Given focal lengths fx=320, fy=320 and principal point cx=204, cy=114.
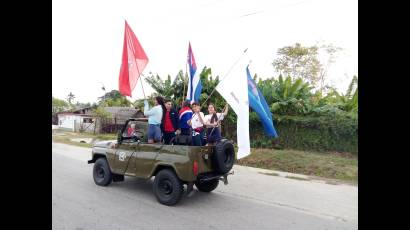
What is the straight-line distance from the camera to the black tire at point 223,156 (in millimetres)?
6340

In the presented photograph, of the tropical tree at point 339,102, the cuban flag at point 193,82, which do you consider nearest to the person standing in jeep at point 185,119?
the cuban flag at point 193,82

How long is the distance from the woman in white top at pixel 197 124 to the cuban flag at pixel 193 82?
1984mm

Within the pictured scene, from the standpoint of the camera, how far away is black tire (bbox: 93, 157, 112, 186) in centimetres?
741

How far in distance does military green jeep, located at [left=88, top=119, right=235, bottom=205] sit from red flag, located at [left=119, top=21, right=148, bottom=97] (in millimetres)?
1294

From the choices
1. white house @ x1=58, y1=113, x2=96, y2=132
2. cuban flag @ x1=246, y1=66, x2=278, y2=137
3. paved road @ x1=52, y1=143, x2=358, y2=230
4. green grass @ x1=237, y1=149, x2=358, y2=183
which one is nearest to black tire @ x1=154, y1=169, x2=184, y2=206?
paved road @ x1=52, y1=143, x2=358, y2=230

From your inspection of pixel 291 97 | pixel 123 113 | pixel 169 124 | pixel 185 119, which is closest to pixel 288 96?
pixel 291 97

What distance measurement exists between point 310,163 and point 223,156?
217 inches

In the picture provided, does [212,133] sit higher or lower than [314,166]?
higher

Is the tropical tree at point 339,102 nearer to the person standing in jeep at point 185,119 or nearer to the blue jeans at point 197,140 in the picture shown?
the person standing in jeep at point 185,119

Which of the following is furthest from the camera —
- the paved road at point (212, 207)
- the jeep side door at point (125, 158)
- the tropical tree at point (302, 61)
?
the tropical tree at point (302, 61)
